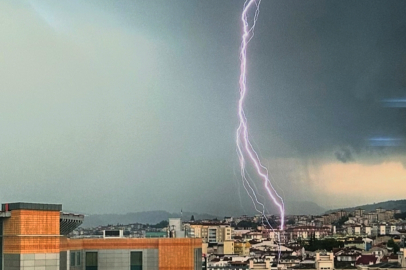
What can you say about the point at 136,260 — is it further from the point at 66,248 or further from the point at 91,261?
the point at 66,248

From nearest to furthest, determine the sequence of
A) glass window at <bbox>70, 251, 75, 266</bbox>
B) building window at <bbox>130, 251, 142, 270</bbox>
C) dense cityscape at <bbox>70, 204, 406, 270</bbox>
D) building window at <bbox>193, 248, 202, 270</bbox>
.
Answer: glass window at <bbox>70, 251, 75, 266</bbox> < building window at <bbox>193, 248, 202, 270</bbox> < building window at <bbox>130, 251, 142, 270</bbox> < dense cityscape at <bbox>70, 204, 406, 270</bbox>

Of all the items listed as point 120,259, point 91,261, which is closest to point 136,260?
point 120,259

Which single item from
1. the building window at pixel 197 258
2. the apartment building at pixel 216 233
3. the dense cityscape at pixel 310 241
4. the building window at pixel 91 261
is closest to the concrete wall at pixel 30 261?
the building window at pixel 91 261

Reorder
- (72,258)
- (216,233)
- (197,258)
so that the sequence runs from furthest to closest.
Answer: (216,233) → (197,258) → (72,258)

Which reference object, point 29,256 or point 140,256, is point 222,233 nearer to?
point 140,256

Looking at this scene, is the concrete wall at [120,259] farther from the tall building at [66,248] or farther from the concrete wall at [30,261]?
the concrete wall at [30,261]

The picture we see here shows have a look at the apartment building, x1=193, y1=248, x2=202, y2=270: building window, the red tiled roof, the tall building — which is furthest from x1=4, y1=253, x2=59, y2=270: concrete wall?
the apartment building

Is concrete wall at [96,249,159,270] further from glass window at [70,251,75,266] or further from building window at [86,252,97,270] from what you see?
glass window at [70,251,75,266]

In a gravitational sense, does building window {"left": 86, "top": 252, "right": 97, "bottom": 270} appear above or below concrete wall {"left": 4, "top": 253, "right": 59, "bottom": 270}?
below
